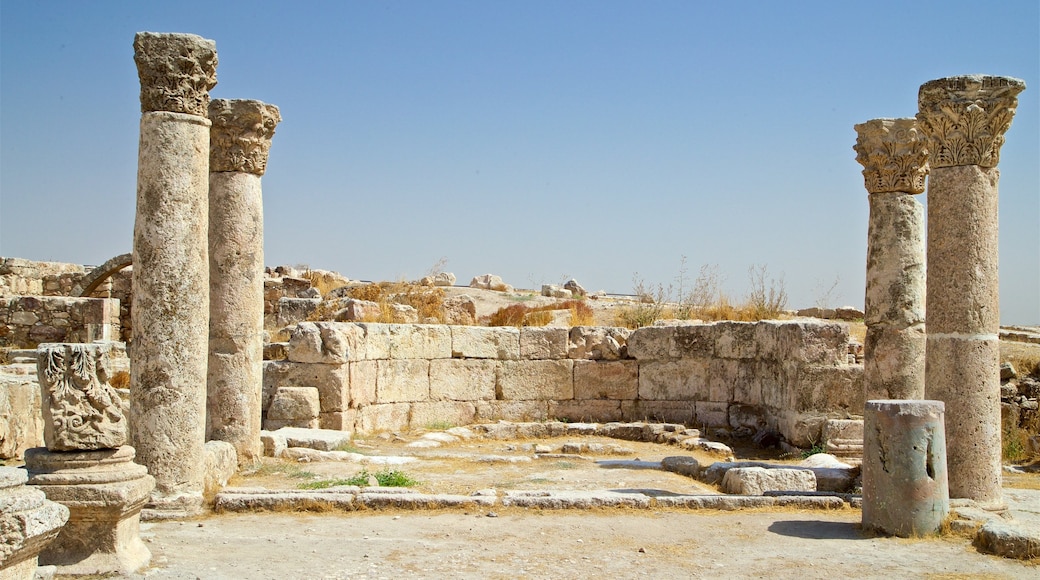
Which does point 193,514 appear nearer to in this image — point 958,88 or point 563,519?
point 563,519

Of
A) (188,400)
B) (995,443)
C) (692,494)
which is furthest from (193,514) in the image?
(995,443)

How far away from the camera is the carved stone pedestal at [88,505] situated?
605 centimetres

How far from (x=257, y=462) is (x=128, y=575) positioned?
426 cm

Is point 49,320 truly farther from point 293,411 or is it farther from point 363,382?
point 293,411

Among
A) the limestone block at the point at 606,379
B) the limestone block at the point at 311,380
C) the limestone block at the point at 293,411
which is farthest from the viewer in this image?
the limestone block at the point at 606,379

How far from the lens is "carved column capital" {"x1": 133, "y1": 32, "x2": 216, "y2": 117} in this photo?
7996 mm

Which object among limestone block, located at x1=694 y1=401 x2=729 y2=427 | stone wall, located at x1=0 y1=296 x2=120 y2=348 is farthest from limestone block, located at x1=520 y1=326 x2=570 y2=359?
stone wall, located at x1=0 y1=296 x2=120 y2=348

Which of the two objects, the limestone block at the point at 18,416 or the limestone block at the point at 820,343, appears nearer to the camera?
the limestone block at the point at 18,416

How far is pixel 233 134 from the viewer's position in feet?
34.1

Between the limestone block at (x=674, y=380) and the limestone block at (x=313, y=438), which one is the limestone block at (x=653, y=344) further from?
the limestone block at (x=313, y=438)

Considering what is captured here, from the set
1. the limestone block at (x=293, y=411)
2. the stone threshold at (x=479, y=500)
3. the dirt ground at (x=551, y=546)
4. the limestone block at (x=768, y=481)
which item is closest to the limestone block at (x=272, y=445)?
the limestone block at (x=293, y=411)

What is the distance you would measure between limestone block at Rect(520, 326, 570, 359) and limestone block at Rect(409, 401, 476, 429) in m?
1.30

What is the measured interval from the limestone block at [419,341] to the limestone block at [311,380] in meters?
1.65

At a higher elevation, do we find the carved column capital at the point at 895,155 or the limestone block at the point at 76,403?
the carved column capital at the point at 895,155
